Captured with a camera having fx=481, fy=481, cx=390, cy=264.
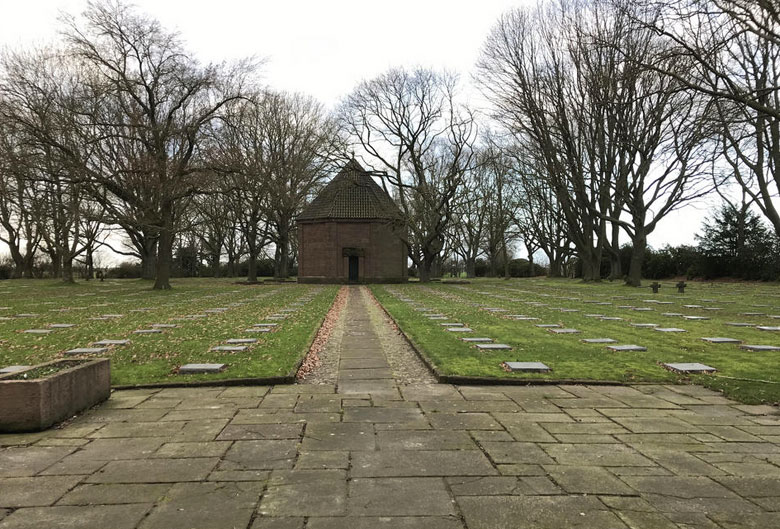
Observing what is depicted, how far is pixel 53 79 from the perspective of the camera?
2241 cm

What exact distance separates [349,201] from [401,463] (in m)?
37.7

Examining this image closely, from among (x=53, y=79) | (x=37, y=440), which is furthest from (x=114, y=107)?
(x=37, y=440)

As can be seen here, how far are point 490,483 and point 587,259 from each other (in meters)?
33.0

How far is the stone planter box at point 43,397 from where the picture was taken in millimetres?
3979

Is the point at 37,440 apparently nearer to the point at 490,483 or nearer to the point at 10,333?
the point at 490,483

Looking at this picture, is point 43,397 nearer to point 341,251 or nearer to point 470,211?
point 341,251

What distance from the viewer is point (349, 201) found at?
4019 cm

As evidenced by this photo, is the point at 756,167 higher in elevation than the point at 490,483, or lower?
higher

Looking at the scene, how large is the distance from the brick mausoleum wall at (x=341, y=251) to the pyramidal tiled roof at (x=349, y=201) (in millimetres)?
759

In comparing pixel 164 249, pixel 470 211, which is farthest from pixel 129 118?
pixel 470 211

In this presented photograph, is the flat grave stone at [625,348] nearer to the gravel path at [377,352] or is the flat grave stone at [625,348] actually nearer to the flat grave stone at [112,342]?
the gravel path at [377,352]

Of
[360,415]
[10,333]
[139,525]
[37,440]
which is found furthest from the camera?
[10,333]

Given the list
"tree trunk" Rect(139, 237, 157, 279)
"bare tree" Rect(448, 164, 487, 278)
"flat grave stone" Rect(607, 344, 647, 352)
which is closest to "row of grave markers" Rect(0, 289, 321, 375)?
"flat grave stone" Rect(607, 344, 647, 352)

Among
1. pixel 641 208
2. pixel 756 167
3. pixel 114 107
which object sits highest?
pixel 114 107
